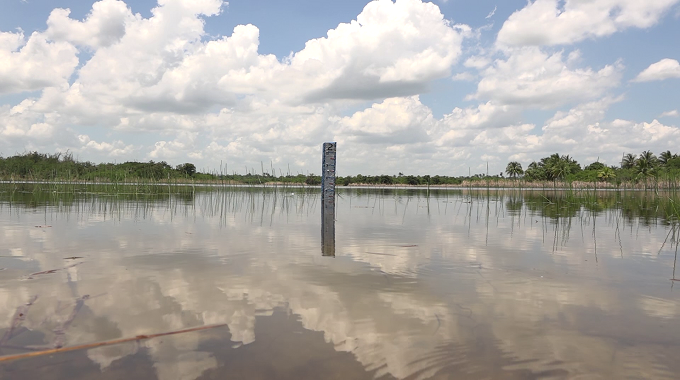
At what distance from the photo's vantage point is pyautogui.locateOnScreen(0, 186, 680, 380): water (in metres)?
3.01

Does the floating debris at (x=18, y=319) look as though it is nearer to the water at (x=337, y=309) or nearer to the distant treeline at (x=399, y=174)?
the water at (x=337, y=309)

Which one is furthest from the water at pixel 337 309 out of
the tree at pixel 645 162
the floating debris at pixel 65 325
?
the tree at pixel 645 162

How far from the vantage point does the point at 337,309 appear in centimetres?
424

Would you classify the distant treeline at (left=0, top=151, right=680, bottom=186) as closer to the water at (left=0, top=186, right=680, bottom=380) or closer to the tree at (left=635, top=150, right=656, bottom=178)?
the tree at (left=635, top=150, right=656, bottom=178)

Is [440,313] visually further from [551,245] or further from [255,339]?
[551,245]

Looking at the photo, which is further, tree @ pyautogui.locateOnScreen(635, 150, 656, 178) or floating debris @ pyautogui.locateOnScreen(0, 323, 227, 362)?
tree @ pyautogui.locateOnScreen(635, 150, 656, 178)

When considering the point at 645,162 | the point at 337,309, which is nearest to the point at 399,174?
the point at 645,162

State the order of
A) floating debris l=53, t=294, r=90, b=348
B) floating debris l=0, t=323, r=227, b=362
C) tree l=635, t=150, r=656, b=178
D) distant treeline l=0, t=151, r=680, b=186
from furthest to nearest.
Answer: tree l=635, t=150, r=656, b=178
distant treeline l=0, t=151, r=680, b=186
floating debris l=53, t=294, r=90, b=348
floating debris l=0, t=323, r=227, b=362

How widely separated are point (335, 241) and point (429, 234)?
2943 mm

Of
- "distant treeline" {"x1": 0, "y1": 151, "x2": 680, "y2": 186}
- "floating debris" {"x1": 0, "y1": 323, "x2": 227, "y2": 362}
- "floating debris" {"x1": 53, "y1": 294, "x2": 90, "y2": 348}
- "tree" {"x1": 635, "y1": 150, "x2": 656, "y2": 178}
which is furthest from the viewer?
"tree" {"x1": 635, "y1": 150, "x2": 656, "y2": 178}

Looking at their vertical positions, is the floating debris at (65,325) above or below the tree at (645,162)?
below

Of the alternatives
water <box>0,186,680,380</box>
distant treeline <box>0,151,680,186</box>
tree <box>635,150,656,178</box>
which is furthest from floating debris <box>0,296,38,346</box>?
tree <box>635,150,656,178</box>

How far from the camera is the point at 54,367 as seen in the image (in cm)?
286

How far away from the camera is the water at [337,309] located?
3.01 metres
